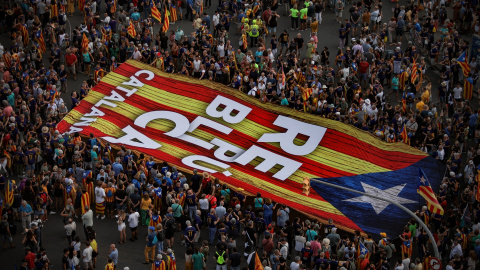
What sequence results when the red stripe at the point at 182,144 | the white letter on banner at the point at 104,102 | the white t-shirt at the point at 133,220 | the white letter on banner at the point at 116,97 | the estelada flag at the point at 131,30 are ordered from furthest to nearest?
the estelada flag at the point at 131,30 → the white letter on banner at the point at 116,97 → the white letter on banner at the point at 104,102 → the red stripe at the point at 182,144 → the white t-shirt at the point at 133,220

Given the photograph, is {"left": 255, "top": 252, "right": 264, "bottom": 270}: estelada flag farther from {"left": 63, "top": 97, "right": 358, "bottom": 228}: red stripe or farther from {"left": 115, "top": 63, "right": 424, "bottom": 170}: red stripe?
{"left": 115, "top": 63, "right": 424, "bottom": 170}: red stripe

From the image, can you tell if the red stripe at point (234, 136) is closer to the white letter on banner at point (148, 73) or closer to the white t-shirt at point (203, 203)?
the white letter on banner at point (148, 73)

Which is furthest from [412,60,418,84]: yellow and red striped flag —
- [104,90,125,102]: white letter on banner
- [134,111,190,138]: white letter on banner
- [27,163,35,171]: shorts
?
[27,163,35,171]: shorts

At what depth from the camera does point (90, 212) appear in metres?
33.2

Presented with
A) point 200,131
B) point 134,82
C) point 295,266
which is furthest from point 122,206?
point 134,82

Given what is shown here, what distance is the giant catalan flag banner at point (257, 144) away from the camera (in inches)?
1372

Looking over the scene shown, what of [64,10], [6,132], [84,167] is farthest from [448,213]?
[64,10]

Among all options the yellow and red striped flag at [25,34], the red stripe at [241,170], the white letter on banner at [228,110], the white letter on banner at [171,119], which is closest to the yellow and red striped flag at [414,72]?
the white letter on banner at [228,110]

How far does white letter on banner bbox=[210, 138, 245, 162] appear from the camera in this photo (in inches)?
1469

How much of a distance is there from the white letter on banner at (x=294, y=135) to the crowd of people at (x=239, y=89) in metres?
1.57

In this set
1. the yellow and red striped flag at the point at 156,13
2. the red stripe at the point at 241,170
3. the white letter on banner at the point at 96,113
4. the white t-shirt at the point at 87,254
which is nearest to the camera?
the white t-shirt at the point at 87,254

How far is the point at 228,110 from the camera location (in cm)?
4000

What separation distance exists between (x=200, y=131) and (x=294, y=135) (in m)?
3.83

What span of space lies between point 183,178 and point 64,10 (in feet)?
56.3
